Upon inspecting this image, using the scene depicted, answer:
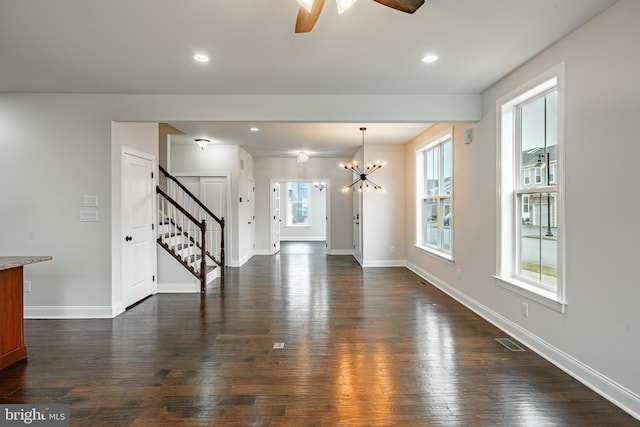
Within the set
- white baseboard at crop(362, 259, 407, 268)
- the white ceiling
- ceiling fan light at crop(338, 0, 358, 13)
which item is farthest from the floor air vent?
white baseboard at crop(362, 259, 407, 268)

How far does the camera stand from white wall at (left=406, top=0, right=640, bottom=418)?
2.20 meters

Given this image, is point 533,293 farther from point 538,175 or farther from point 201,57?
point 201,57

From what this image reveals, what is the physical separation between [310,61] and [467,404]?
10.2ft

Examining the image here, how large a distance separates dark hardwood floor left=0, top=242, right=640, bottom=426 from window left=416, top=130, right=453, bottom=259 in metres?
1.53

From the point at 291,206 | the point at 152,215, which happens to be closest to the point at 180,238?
the point at 152,215

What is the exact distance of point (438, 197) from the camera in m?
5.88

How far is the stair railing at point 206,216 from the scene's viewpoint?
20.9 feet

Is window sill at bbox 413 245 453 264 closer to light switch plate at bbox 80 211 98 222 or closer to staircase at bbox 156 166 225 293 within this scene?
staircase at bbox 156 166 225 293

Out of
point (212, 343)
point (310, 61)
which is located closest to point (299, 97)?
point (310, 61)

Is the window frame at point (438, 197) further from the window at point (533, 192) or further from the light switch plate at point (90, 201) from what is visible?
the light switch plate at point (90, 201)

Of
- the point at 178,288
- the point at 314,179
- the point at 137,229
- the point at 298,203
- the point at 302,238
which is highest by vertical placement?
the point at 314,179

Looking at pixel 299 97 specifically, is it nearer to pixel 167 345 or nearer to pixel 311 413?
pixel 167 345

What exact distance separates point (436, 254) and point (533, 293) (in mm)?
2540

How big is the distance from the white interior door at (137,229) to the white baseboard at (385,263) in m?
4.34
